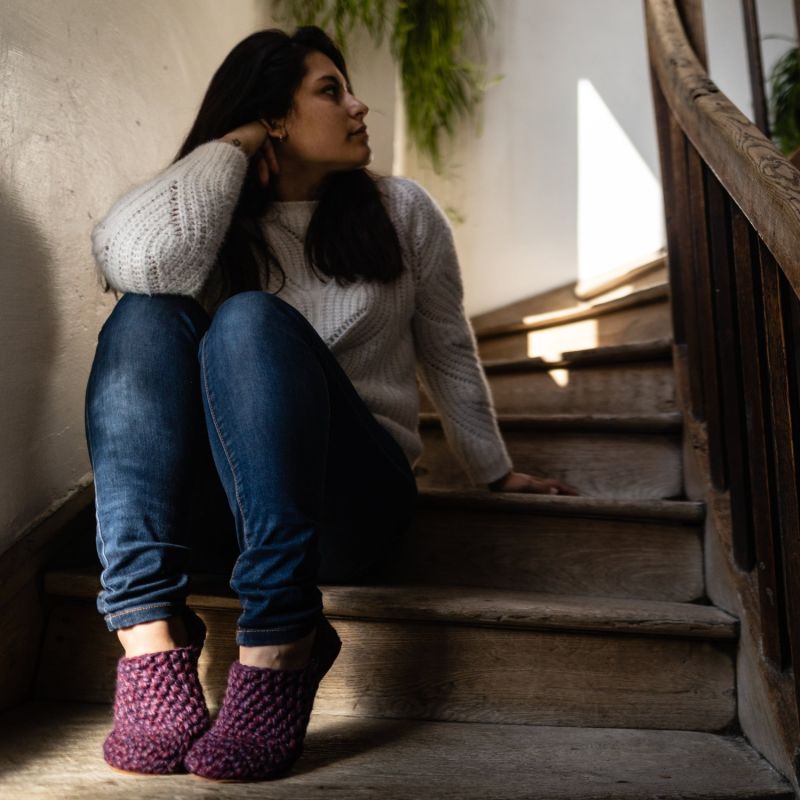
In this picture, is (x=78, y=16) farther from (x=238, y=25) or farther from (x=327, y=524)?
(x=327, y=524)

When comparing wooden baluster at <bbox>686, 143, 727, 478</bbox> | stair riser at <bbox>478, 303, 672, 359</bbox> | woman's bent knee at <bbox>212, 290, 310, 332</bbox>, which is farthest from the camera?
stair riser at <bbox>478, 303, 672, 359</bbox>

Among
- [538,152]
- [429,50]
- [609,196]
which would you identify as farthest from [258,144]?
[609,196]

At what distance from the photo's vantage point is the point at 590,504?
1.27 meters

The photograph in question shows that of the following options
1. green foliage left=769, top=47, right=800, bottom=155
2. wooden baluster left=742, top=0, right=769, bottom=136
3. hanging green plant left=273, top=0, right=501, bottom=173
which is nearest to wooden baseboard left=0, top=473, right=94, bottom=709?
hanging green plant left=273, top=0, right=501, bottom=173

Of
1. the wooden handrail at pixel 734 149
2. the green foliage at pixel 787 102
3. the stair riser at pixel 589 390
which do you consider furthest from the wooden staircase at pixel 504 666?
the green foliage at pixel 787 102

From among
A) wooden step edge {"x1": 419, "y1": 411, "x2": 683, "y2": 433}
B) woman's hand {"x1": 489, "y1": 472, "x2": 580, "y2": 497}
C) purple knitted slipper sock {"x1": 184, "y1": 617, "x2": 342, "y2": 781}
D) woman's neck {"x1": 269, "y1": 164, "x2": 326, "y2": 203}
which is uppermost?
woman's neck {"x1": 269, "y1": 164, "x2": 326, "y2": 203}

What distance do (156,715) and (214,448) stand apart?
275mm

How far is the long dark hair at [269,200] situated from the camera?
4.01 feet

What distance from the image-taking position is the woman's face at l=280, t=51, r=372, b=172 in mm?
1283

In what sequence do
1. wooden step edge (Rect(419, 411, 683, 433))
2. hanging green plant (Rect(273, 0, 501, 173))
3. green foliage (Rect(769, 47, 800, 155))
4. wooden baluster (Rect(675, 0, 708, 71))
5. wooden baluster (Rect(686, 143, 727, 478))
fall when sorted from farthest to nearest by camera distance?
1. green foliage (Rect(769, 47, 800, 155))
2. hanging green plant (Rect(273, 0, 501, 173))
3. wooden baluster (Rect(675, 0, 708, 71))
4. wooden step edge (Rect(419, 411, 683, 433))
5. wooden baluster (Rect(686, 143, 727, 478))

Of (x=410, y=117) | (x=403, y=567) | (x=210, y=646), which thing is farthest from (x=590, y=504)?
(x=410, y=117)

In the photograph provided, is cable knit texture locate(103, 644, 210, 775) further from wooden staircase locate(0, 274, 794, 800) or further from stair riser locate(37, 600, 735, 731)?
stair riser locate(37, 600, 735, 731)

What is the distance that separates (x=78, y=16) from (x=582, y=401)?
47.2 inches

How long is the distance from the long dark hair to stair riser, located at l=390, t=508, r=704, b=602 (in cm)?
41
